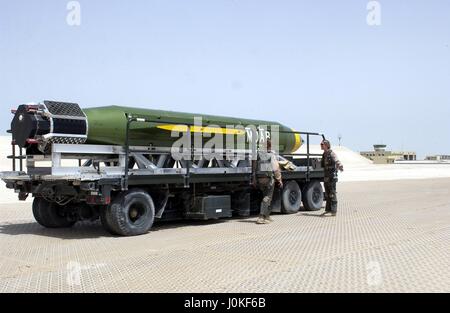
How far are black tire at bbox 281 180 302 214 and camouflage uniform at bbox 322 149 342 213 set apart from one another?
1.11 m

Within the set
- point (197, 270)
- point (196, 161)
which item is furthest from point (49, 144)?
point (197, 270)

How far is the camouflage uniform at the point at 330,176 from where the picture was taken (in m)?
13.9

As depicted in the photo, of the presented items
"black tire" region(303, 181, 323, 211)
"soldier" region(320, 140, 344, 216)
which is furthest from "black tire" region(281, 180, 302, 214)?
"soldier" region(320, 140, 344, 216)

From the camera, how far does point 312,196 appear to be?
15.8 meters

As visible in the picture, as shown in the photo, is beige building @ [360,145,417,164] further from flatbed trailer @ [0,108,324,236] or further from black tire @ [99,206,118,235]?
black tire @ [99,206,118,235]

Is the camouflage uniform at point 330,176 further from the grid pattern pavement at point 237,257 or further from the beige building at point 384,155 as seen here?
the beige building at point 384,155

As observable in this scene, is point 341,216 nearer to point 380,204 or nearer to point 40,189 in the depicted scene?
point 380,204

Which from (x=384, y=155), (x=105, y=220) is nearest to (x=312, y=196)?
(x=105, y=220)

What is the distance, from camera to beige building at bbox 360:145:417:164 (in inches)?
3440

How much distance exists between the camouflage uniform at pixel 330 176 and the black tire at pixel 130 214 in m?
5.04

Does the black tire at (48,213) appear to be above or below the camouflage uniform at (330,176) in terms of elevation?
below

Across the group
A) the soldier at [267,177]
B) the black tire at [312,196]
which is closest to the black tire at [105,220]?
the soldier at [267,177]

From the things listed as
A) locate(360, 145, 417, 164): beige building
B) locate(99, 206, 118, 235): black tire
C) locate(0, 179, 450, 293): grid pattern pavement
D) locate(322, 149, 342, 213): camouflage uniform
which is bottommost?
locate(0, 179, 450, 293): grid pattern pavement

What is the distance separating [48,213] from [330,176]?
6.96m
